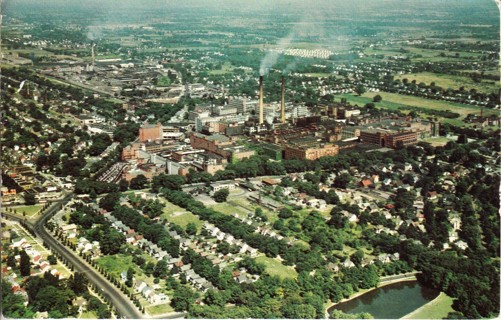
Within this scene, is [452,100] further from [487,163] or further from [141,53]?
[141,53]

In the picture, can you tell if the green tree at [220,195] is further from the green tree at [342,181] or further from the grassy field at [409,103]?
the grassy field at [409,103]

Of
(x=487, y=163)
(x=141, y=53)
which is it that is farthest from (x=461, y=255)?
(x=141, y=53)

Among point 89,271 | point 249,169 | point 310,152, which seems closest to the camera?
point 89,271

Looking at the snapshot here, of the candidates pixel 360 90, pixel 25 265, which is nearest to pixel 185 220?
pixel 25 265

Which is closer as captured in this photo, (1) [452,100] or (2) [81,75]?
(1) [452,100]

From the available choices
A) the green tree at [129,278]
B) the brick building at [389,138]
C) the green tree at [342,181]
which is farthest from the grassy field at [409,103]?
the green tree at [129,278]

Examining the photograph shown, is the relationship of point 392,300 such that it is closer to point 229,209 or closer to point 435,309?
point 435,309

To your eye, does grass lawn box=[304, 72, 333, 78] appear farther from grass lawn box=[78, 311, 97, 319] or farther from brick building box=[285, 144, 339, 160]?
grass lawn box=[78, 311, 97, 319]

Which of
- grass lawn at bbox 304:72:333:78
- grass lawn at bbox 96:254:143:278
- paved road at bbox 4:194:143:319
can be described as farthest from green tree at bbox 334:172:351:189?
grass lawn at bbox 304:72:333:78
